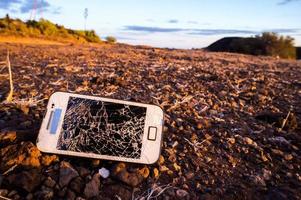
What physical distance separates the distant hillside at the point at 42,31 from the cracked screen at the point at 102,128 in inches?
522

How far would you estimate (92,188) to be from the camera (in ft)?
7.04

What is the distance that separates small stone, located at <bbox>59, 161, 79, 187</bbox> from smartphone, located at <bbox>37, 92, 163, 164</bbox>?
0.09 metres

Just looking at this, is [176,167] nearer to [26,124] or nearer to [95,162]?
[95,162]

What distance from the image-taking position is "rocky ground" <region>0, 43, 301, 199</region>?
219cm

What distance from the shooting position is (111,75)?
5.05 metres

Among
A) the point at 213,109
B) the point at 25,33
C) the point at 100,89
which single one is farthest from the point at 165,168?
the point at 25,33

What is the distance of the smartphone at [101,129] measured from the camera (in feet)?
7.43

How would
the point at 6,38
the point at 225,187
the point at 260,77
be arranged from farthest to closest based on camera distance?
the point at 6,38
the point at 260,77
the point at 225,187

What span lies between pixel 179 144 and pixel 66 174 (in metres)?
1.07

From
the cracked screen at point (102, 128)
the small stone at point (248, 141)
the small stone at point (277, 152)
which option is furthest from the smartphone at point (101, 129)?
the small stone at point (277, 152)

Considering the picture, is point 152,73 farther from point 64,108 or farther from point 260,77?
point 64,108

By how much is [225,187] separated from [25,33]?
48.0 feet

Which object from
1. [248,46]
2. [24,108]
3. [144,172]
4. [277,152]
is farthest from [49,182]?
[248,46]

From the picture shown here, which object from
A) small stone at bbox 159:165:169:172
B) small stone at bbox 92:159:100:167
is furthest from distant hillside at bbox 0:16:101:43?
small stone at bbox 159:165:169:172
